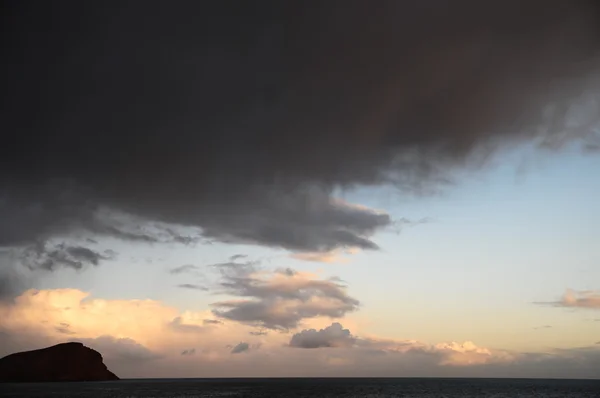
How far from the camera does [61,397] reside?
13988 centimetres

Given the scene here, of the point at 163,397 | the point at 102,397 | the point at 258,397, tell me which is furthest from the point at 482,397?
→ the point at 102,397

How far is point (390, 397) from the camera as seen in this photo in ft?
474

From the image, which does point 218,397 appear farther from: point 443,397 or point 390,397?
point 443,397

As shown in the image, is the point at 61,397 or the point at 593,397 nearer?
the point at 61,397

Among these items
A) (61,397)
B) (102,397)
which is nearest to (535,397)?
(102,397)

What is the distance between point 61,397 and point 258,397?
56.5m

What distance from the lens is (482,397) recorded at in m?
149

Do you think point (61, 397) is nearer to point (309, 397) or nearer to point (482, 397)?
point (309, 397)

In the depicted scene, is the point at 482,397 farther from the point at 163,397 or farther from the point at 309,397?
the point at 163,397

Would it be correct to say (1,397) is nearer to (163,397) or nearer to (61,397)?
(61,397)

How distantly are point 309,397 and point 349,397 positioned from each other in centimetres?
1214

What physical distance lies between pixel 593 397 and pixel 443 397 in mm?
46797

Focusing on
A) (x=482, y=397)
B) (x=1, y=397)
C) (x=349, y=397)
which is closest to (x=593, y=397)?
(x=482, y=397)

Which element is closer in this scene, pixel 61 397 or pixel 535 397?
pixel 61 397
